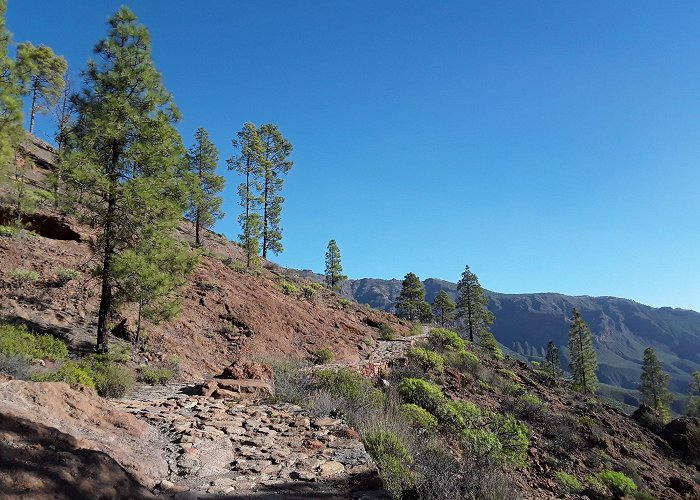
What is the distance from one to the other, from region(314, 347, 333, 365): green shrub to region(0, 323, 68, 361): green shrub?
10.5m

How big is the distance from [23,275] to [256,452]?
12829 mm

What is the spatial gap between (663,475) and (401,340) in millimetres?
13900

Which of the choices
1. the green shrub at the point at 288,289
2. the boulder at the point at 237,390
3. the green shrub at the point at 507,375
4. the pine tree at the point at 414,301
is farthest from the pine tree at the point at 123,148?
the pine tree at the point at 414,301

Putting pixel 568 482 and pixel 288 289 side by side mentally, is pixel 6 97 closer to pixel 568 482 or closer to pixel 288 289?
pixel 568 482

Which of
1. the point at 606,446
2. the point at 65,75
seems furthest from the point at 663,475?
the point at 65,75

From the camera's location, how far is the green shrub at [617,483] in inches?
524

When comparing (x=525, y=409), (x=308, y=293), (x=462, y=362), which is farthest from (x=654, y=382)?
(x=308, y=293)

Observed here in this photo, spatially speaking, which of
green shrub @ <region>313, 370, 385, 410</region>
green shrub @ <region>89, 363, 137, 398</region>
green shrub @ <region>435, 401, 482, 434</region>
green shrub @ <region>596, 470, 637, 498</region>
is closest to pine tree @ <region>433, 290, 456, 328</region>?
green shrub @ <region>596, 470, 637, 498</region>

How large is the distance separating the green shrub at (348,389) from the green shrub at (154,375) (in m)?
4.21

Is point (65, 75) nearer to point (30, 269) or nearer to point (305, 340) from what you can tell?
point (30, 269)

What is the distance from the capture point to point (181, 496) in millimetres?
4211

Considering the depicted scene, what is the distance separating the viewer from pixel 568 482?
469 inches

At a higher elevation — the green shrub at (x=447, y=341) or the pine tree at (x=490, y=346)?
the green shrub at (x=447, y=341)

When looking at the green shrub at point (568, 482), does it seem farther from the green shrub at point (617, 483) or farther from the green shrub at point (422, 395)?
the green shrub at point (422, 395)
